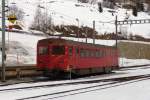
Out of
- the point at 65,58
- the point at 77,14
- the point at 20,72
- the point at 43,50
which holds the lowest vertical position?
the point at 20,72

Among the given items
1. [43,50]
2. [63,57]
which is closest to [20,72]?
[43,50]

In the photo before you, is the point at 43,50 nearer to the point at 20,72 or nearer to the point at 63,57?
the point at 63,57

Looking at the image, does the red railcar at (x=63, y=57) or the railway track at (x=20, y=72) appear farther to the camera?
the railway track at (x=20, y=72)

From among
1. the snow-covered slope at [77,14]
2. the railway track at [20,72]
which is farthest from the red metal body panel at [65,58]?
the snow-covered slope at [77,14]

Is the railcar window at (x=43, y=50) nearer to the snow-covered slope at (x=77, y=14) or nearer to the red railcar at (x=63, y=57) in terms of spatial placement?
the red railcar at (x=63, y=57)

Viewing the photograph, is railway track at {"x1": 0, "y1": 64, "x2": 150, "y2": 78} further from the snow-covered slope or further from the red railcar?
the snow-covered slope

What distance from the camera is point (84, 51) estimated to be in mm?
35094

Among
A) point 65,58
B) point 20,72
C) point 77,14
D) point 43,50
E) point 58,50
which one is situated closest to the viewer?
point 65,58

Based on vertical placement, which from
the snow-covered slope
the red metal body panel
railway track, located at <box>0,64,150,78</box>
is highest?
the snow-covered slope

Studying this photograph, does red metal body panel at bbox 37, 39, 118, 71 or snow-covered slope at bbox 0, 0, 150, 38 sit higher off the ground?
snow-covered slope at bbox 0, 0, 150, 38

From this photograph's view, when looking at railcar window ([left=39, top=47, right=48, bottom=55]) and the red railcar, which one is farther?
railcar window ([left=39, top=47, right=48, bottom=55])

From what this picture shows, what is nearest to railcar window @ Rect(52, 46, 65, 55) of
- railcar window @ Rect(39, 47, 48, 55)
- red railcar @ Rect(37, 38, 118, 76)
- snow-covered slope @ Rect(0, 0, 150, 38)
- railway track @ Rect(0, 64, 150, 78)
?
red railcar @ Rect(37, 38, 118, 76)

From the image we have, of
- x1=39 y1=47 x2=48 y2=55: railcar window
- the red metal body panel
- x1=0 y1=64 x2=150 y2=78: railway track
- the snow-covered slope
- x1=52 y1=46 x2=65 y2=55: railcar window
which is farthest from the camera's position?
the snow-covered slope

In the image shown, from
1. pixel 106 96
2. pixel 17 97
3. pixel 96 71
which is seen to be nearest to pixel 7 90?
pixel 17 97
